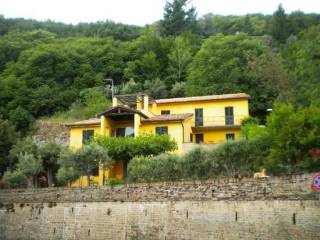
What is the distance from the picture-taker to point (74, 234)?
80.4ft

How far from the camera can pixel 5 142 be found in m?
37.8

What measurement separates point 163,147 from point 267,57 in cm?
2285

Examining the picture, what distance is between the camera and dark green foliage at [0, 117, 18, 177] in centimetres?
3659

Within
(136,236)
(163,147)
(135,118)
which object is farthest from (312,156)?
(135,118)

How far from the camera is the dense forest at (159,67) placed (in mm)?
45969

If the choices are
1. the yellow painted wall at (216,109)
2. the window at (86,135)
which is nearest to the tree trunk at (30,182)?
the window at (86,135)

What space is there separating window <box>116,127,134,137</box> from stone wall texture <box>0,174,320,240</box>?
10.6m

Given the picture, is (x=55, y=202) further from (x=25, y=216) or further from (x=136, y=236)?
(x=136, y=236)

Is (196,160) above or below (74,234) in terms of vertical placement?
above

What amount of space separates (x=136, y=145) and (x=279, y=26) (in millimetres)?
52405

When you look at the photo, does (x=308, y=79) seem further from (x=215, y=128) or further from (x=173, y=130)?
(x=173, y=130)

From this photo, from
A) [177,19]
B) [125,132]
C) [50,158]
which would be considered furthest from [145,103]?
[177,19]

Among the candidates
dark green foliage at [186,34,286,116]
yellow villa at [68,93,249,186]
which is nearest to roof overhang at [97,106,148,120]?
yellow villa at [68,93,249,186]

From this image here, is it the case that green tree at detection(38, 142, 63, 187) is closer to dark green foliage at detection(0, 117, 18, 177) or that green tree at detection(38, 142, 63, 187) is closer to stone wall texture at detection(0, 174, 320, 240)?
dark green foliage at detection(0, 117, 18, 177)
